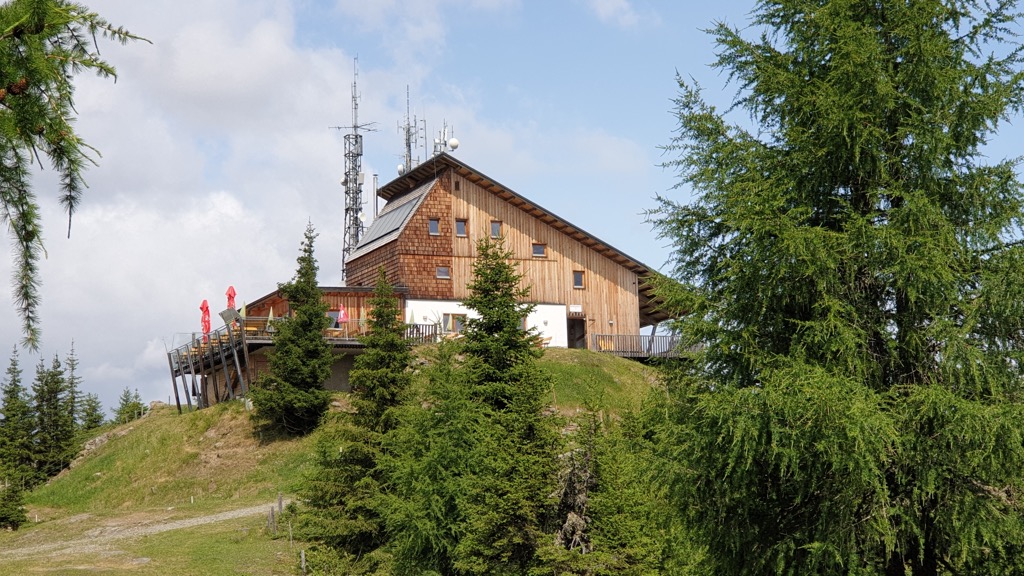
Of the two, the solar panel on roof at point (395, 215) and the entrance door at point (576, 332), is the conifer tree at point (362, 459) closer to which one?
the solar panel on roof at point (395, 215)

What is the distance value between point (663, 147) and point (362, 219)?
205ft

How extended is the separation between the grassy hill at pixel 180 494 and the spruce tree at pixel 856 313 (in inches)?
611

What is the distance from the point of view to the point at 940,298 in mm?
11266

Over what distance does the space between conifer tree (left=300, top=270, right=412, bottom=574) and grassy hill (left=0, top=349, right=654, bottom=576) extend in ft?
12.6

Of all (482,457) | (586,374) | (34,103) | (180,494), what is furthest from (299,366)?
(34,103)

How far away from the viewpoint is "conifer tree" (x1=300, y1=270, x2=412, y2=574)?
2508 cm

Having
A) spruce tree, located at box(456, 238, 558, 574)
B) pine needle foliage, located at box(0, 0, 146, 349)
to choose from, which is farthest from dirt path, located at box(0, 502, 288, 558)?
pine needle foliage, located at box(0, 0, 146, 349)

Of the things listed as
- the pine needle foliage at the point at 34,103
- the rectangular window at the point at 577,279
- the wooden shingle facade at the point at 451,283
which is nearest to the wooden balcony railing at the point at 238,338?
the wooden shingle facade at the point at 451,283

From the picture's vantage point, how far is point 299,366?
142ft

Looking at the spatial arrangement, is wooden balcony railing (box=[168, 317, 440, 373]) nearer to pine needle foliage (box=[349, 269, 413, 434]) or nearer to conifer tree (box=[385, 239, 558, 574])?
pine needle foliage (box=[349, 269, 413, 434])

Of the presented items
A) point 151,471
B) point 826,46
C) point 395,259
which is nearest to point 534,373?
point 826,46

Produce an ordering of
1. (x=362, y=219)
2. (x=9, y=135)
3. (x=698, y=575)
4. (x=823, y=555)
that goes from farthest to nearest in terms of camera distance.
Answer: (x=362, y=219) < (x=698, y=575) < (x=823, y=555) < (x=9, y=135)

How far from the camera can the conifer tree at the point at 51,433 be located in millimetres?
50469

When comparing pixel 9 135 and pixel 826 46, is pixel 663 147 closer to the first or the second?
pixel 826 46
